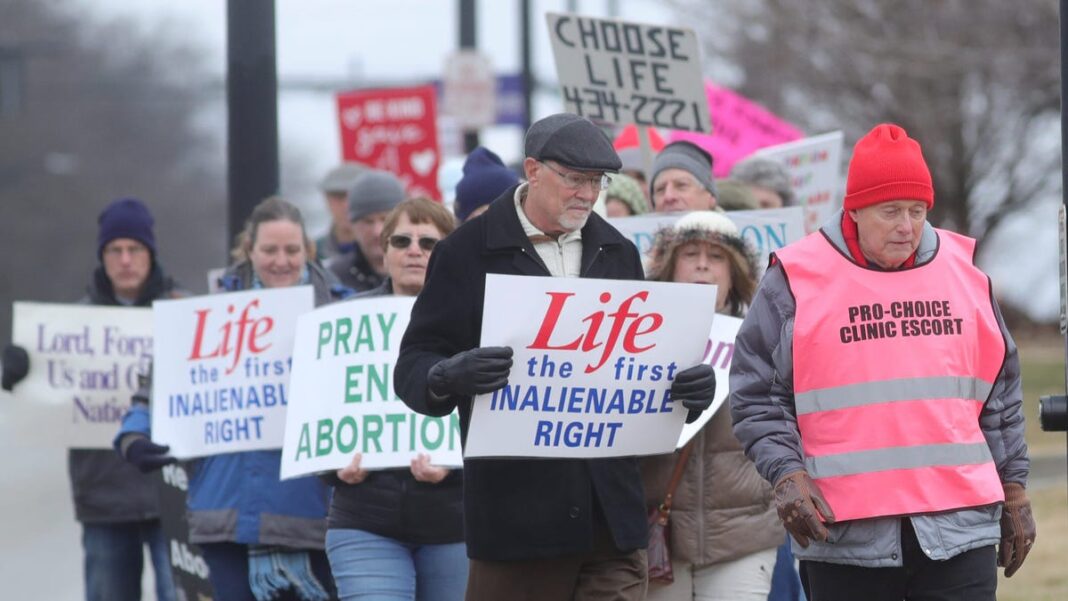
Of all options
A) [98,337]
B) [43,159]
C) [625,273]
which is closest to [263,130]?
[98,337]

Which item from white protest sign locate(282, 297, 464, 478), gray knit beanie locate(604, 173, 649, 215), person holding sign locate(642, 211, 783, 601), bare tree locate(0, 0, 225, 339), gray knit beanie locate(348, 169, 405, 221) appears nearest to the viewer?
person holding sign locate(642, 211, 783, 601)

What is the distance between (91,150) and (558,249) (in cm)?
5216

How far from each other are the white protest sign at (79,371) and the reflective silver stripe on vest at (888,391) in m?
4.18

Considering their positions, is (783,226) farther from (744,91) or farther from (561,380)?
(744,91)

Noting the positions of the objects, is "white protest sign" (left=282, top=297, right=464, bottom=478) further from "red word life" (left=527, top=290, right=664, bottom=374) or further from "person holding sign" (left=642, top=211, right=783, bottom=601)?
"red word life" (left=527, top=290, right=664, bottom=374)

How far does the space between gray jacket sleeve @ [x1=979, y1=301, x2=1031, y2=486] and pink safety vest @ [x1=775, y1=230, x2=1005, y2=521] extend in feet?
0.17

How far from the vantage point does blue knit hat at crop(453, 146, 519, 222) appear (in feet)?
24.2

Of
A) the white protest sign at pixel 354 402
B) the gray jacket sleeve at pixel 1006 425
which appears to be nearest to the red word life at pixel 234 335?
the white protest sign at pixel 354 402

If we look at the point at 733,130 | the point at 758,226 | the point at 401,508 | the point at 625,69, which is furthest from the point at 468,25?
the point at 401,508

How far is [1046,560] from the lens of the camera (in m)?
10.5

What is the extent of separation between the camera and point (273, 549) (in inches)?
280

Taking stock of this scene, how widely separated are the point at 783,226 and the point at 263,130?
2271 millimetres

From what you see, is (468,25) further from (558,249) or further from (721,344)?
(558,249)

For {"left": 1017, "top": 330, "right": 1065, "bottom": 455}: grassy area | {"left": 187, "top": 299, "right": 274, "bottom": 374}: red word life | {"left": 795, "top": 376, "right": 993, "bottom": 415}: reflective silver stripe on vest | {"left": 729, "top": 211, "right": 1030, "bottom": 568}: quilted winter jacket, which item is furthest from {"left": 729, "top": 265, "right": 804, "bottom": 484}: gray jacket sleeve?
{"left": 1017, "top": 330, "right": 1065, "bottom": 455}: grassy area
